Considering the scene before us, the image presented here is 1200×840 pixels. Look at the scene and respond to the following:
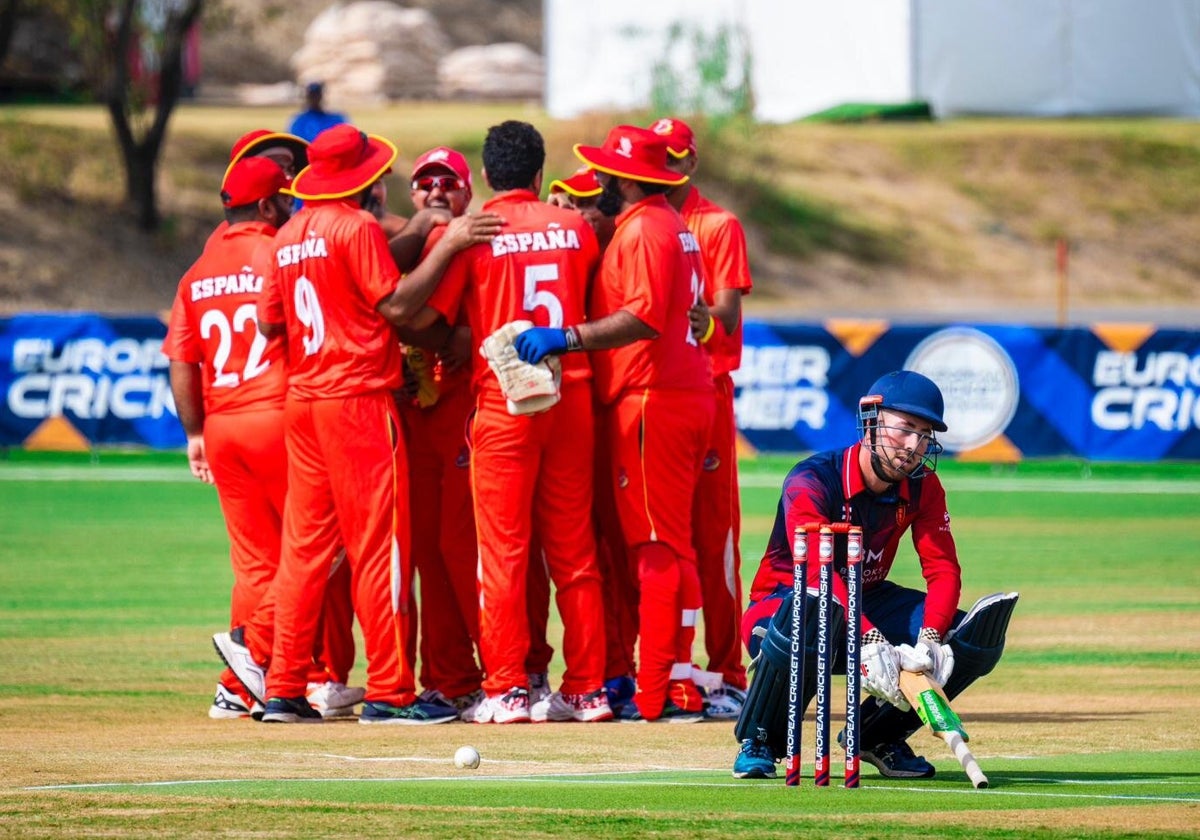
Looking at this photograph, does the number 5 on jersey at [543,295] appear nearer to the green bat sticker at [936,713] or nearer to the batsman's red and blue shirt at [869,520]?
the batsman's red and blue shirt at [869,520]

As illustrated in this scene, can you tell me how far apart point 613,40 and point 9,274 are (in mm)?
21378

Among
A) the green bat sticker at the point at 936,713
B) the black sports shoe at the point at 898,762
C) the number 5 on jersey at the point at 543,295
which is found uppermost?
the number 5 on jersey at the point at 543,295

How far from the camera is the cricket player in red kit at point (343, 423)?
30.8 feet

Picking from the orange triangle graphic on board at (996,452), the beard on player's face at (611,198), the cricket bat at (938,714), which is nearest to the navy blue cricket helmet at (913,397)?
the cricket bat at (938,714)

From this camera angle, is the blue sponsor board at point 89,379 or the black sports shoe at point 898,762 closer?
the black sports shoe at point 898,762

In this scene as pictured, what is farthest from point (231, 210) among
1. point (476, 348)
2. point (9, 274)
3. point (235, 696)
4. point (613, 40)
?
point (613, 40)

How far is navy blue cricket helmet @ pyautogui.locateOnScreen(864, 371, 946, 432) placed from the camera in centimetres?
755

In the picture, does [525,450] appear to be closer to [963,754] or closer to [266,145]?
[266,145]

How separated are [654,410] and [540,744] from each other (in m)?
1.83

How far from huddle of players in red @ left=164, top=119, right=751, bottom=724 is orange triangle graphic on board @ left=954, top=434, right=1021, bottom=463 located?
12184 mm

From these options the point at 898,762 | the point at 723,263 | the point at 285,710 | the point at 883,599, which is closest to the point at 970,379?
the point at 723,263

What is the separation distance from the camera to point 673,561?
9.71 metres

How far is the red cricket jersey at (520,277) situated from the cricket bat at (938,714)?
9.42ft

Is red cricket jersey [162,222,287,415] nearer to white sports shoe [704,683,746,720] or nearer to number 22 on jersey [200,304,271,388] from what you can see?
number 22 on jersey [200,304,271,388]
